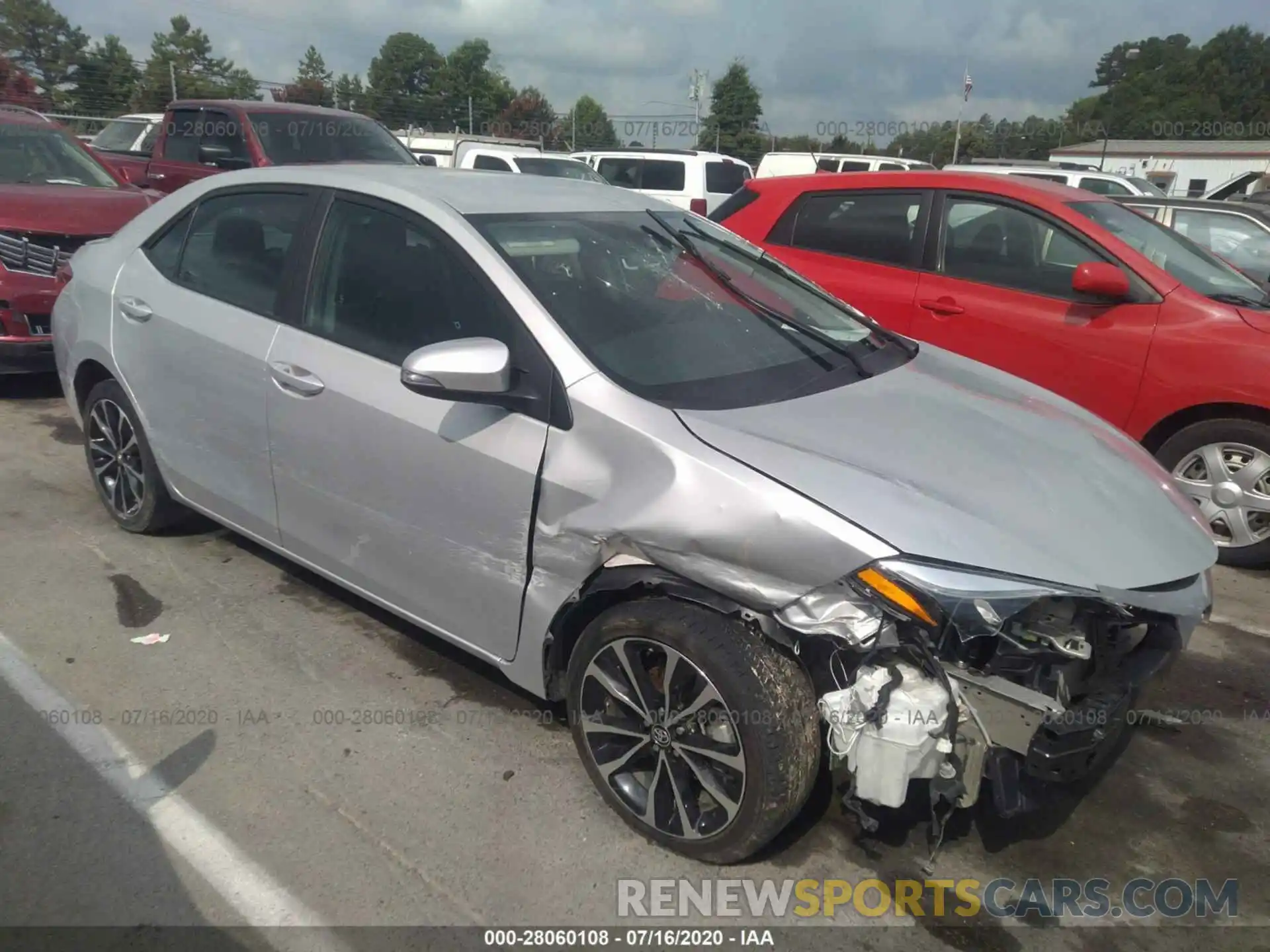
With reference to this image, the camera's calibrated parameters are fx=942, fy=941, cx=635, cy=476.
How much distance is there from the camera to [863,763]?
2.27 m

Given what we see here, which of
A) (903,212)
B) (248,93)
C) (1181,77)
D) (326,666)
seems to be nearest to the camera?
(326,666)

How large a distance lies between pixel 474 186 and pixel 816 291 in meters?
1.39

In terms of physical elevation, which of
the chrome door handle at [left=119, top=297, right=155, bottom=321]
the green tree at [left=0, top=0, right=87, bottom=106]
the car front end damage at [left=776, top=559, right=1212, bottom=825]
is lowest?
the car front end damage at [left=776, top=559, right=1212, bottom=825]

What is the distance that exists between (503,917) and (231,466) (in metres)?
2.08

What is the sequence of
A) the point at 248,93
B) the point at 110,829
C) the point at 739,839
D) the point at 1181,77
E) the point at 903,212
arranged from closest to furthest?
the point at 739,839 < the point at 110,829 < the point at 903,212 < the point at 248,93 < the point at 1181,77

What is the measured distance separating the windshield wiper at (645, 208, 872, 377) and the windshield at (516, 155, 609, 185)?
9991 millimetres

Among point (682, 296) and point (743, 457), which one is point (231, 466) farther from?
point (743, 457)

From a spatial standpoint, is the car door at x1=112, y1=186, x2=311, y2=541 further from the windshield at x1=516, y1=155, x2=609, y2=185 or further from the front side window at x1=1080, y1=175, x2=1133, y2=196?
the front side window at x1=1080, y1=175, x2=1133, y2=196

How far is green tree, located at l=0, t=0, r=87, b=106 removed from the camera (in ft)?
158

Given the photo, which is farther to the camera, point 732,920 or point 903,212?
point 903,212

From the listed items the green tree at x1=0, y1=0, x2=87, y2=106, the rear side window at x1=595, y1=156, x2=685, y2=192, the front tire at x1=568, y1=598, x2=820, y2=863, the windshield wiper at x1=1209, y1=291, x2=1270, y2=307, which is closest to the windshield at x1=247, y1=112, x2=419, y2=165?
the rear side window at x1=595, y1=156, x2=685, y2=192

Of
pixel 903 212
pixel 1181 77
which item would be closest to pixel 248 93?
pixel 903 212

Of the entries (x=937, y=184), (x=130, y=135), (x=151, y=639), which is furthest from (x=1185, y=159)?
(x=151, y=639)

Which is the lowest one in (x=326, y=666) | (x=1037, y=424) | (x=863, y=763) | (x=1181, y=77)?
(x=326, y=666)
